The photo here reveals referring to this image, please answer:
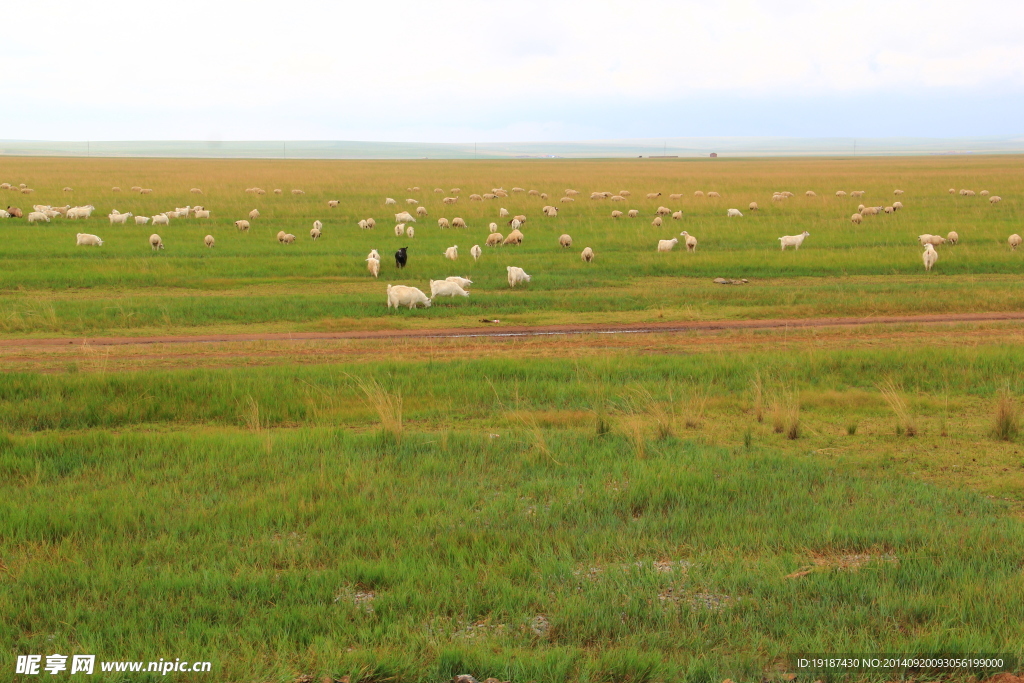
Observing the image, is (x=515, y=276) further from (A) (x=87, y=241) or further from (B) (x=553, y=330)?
(A) (x=87, y=241)

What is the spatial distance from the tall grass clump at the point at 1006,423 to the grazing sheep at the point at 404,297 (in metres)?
12.5

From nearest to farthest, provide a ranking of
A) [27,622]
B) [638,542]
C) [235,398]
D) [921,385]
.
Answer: [27,622]
[638,542]
[235,398]
[921,385]

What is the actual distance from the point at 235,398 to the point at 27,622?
622cm

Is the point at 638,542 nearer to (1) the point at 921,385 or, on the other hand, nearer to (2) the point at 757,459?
(2) the point at 757,459

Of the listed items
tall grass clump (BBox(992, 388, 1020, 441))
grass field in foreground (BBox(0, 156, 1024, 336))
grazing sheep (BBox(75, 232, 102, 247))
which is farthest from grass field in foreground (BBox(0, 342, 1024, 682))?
grazing sheep (BBox(75, 232, 102, 247))

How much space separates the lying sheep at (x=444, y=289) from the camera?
65.7ft

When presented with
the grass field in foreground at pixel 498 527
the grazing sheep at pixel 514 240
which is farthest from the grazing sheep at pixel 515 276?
the grass field in foreground at pixel 498 527

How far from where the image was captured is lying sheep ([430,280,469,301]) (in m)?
20.0

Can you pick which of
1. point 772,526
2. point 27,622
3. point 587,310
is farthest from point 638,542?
point 587,310

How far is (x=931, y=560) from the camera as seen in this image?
617 centimetres

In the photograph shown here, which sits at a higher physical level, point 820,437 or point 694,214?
point 694,214

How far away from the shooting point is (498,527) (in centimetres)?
697

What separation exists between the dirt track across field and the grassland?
637 millimetres

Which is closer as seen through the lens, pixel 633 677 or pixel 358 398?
pixel 633 677
